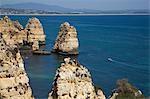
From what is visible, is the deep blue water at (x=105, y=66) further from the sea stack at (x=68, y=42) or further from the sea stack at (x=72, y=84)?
the sea stack at (x=72, y=84)

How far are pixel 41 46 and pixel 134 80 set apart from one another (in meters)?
35.7

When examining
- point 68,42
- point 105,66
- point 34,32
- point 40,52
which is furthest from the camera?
point 34,32

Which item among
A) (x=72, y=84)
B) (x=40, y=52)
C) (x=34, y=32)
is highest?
(x=72, y=84)

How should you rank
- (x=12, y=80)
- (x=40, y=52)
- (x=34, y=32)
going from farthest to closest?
(x=34, y=32) < (x=40, y=52) < (x=12, y=80)

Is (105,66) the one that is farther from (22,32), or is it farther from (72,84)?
(72,84)

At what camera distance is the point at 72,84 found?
28.0 m

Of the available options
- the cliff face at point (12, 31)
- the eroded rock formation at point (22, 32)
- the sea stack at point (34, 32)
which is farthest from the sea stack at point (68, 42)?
the sea stack at point (34, 32)

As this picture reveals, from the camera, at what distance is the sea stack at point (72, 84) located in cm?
2786

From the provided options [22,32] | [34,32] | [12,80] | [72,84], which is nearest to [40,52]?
[22,32]

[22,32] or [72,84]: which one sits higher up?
[72,84]

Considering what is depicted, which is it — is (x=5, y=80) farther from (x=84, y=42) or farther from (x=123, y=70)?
(x=84, y=42)

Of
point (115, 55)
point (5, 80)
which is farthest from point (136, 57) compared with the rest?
point (5, 80)

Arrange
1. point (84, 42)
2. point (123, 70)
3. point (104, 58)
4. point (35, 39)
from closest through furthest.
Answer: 1. point (123, 70)
2. point (104, 58)
3. point (35, 39)
4. point (84, 42)

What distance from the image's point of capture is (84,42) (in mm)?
107250
